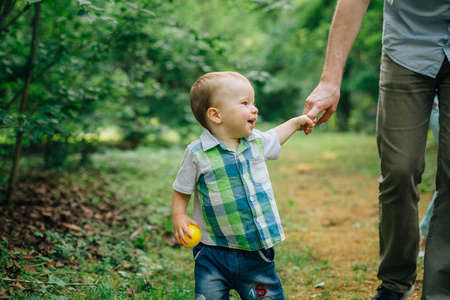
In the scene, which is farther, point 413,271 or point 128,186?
point 128,186

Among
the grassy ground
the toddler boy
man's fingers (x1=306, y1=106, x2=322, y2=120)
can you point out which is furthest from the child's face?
the grassy ground

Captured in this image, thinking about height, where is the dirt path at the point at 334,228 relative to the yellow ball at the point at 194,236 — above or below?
below

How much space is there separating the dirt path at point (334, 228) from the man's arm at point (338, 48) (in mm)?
1267

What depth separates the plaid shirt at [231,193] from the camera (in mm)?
2061

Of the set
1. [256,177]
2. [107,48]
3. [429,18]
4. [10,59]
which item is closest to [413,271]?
[256,177]

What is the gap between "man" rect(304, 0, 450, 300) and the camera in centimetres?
222

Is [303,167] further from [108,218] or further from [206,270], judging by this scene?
[206,270]

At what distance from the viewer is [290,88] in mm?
21328

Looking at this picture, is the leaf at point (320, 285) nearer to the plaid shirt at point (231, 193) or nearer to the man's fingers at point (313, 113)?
the plaid shirt at point (231, 193)

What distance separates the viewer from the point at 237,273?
210 centimetres

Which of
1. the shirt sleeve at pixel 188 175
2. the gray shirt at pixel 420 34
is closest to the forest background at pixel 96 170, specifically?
the shirt sleeve at pixel 188 175

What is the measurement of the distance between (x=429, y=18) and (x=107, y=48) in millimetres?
2884

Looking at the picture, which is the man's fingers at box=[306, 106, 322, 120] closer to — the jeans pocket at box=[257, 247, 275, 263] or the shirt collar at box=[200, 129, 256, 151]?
the shirt collar at box=[200, 129, 256, 151]

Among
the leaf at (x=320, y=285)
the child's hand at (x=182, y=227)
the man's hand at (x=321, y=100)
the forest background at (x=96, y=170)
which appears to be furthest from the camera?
the leaf at (x=320, y=285)
